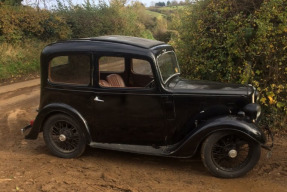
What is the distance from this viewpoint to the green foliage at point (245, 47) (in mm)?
5977

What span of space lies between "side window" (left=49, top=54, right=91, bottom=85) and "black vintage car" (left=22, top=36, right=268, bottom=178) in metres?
0.02

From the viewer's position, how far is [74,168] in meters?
4.60

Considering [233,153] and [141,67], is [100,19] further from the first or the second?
[233,153]

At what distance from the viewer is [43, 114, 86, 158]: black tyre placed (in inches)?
192

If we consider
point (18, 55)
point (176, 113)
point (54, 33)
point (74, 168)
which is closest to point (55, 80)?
point (74, 168)

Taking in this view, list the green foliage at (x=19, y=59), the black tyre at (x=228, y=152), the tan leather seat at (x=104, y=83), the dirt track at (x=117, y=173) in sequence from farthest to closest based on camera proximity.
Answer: the green foliage at (x=19, y=59)
the tan leather seat at (x=104, y=83)
the black tyre at (x=228, y=152)
the dirt track at (x=117, y=173)

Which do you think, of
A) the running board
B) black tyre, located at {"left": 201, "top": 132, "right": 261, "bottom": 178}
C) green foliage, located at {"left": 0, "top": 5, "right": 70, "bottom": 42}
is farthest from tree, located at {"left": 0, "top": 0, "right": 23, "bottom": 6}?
black tyre, located at {"left": 201, "top": 132, "right": 261, "bottom": 178}

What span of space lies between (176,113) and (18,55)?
36.2ft

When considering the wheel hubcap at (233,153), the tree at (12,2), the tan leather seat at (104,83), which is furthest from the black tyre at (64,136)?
the tree at (12,2)

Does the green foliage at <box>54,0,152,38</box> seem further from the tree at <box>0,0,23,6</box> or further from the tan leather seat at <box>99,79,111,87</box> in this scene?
the tan leather seat at <box>99,79,111,87</box>

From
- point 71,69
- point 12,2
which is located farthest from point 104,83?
point 12,2

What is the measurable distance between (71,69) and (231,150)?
2802mm

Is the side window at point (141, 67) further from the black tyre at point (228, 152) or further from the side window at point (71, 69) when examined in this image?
the black tyre at point (228, 152)

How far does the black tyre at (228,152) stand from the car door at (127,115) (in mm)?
723
